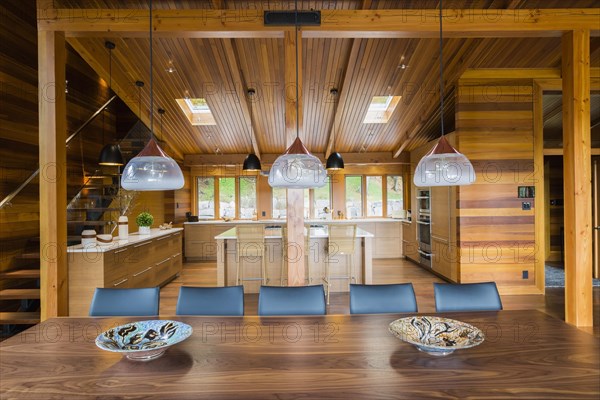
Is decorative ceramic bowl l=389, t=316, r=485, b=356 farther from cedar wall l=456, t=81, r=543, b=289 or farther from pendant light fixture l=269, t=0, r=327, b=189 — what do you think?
cedar wall l=456, t=81, r=543, b=289

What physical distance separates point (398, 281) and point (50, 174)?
4.92 m

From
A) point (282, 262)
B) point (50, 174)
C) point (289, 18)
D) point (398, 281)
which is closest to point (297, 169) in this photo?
point (289, 18)

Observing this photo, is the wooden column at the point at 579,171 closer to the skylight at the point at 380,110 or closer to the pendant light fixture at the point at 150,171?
the skylight at the point at 380,110

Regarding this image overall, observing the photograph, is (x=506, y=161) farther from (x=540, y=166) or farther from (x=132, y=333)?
(x=132, y=333)

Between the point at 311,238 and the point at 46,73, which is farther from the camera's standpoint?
the point at 311,238

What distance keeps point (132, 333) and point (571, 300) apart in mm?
3758

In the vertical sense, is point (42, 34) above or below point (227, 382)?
above

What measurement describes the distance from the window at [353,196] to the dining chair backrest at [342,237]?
12.4ft

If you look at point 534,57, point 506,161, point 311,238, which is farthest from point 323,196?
point 534,57

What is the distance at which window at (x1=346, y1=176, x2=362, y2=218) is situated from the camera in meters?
8.21

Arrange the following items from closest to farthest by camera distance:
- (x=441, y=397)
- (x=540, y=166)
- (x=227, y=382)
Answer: (x=441, y=397)
(x=227, y=382)
(x=540, y=166)

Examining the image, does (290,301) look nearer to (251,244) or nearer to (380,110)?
(251,244)

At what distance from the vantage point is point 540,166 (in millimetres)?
4668

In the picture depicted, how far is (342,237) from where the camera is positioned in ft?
14.6
